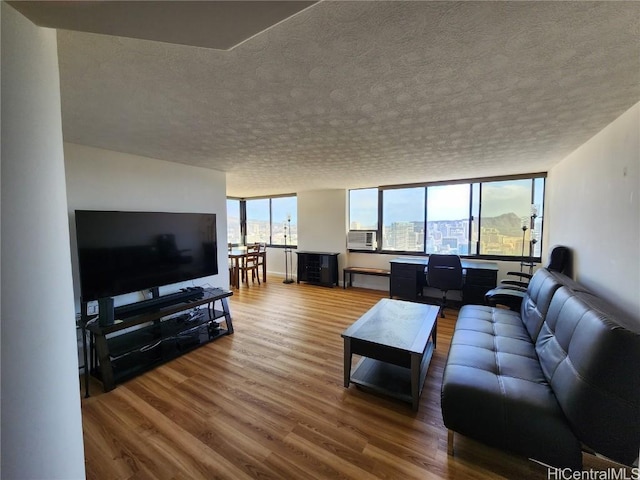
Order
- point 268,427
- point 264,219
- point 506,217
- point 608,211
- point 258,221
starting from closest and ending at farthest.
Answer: point 268,427
point 608,211
point 506,217
point 264,219
point 258,221

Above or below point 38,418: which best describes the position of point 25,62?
above

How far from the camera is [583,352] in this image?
4.46 feet

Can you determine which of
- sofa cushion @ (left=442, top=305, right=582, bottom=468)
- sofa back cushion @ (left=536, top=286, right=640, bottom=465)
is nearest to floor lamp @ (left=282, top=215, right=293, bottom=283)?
sofa cushion @ (left=442, top=305, right=582, bottom=468)

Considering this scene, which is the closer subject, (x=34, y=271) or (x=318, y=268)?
(x=34, y=271)

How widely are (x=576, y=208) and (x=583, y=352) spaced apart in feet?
6.64

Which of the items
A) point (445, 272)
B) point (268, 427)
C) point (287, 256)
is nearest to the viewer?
point (268, 427)

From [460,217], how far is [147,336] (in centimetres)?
493

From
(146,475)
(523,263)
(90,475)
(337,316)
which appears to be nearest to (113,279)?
(90,475)

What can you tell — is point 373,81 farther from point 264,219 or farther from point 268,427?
point 264,219

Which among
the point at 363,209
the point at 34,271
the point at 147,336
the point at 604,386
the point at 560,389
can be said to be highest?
the point at 363,209

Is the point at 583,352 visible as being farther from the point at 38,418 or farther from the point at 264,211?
the point at 264,211

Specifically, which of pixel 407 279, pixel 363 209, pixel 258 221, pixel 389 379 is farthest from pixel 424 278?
pixel 258 221

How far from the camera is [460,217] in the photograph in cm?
467

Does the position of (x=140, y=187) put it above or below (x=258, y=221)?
above
